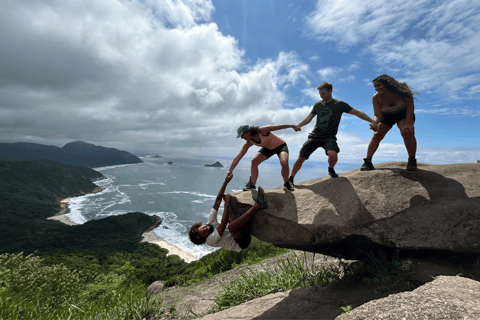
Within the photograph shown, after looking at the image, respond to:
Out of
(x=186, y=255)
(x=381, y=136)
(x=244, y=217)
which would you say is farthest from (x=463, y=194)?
(x=186, y=255)

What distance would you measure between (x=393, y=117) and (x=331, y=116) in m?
1.17

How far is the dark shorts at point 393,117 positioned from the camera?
172 inches

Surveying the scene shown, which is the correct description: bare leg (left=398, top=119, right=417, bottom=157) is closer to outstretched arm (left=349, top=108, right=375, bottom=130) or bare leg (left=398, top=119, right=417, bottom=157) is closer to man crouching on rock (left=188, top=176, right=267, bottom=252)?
outstretched arm (left=349, top=108, right=375, bottom=130)

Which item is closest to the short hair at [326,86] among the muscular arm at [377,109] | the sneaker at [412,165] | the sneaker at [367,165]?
the muscular arm at [377,109]

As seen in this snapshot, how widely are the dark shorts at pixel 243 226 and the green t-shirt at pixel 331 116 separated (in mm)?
2449

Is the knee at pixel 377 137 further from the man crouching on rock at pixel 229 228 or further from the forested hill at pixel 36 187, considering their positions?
the forested hill at pixel 36 187

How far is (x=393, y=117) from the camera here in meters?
4.45

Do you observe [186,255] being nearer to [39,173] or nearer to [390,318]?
[390,318]

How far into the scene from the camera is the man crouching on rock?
4195mm

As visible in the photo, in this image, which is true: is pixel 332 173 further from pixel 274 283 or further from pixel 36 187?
pixel 36 187

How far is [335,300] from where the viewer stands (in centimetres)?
375

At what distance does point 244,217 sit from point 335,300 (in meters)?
2.08

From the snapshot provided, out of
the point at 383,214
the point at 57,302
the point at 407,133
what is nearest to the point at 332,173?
the point at 383,214

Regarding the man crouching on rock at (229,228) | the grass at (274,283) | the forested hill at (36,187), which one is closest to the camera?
the man crouching on rock at (229,228)
